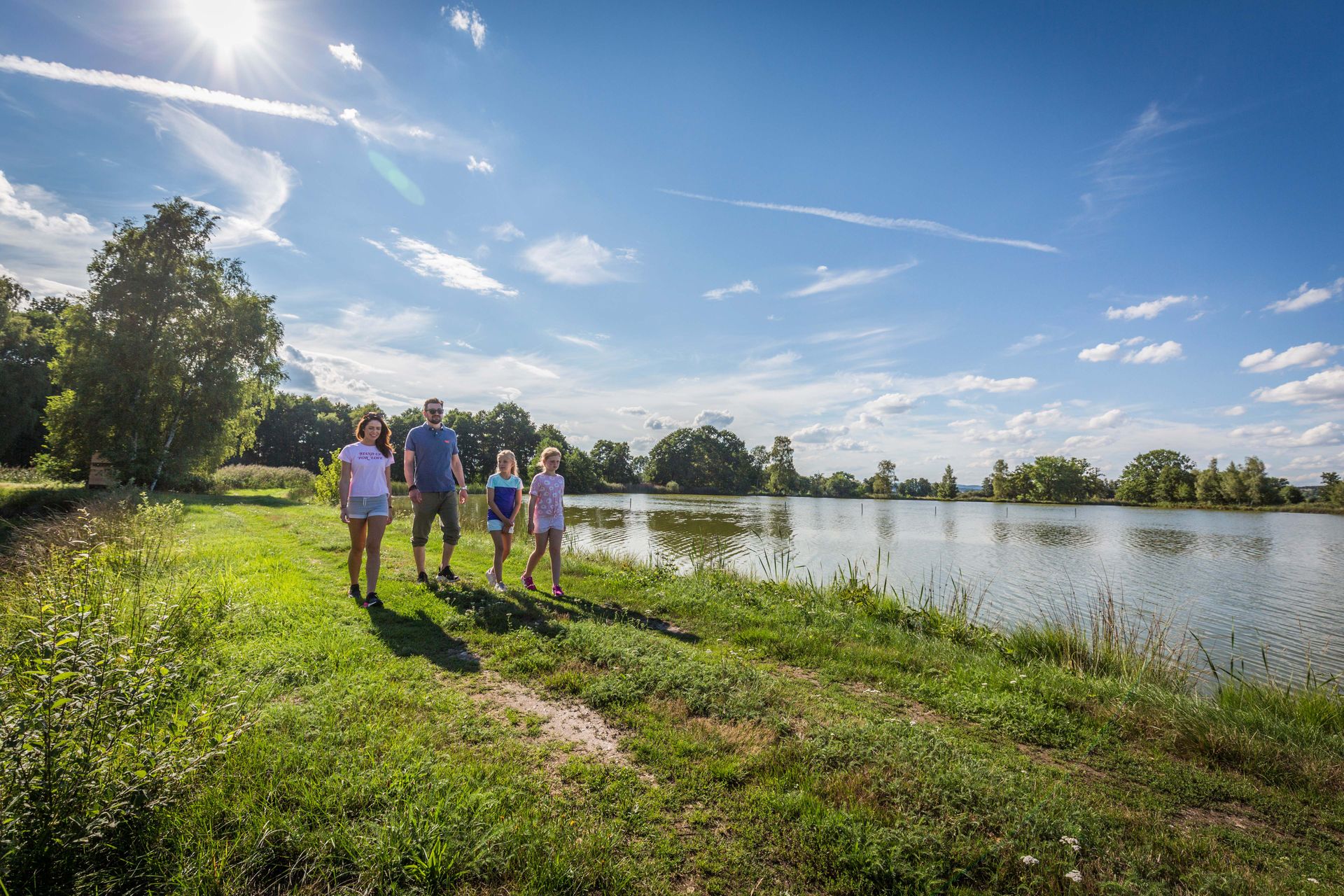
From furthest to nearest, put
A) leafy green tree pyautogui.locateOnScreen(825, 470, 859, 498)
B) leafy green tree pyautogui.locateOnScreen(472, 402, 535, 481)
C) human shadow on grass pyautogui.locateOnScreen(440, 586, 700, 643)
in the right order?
leafy green tree pyautogui.locateOnScreen(825, 470, 859, 498) < leafy green tree pyautogui.locateOnScreen(472, 402, 535, 481) < human shadow on grass pyautogui.locateOnScreen(440, 586, 700, 643)

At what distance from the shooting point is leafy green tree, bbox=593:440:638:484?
10150cm

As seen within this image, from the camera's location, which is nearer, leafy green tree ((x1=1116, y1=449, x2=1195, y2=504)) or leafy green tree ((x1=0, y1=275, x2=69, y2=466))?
leafy green tree ((x1=0, y1=275, x2=69, y2=466))

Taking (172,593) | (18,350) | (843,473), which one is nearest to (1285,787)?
(172,593)

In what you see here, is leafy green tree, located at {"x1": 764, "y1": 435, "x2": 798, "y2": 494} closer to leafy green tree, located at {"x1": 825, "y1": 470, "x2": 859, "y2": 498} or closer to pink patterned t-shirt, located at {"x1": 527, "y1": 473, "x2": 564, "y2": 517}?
leafy green tree, located at {"x1": 825, "y1": 470, "x2": 859, "y2": 498}

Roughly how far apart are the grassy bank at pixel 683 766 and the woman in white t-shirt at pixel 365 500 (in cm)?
42

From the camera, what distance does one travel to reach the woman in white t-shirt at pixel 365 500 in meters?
6.32

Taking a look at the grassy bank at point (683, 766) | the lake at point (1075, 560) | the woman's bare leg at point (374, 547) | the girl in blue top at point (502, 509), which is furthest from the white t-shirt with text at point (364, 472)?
the lake at point (1075, 560)

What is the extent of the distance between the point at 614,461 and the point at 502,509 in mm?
95942

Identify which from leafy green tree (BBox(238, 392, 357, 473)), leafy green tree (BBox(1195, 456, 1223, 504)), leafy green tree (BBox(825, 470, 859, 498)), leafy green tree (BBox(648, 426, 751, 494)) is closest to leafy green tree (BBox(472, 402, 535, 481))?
leafy green tree (BBox(238, 392, 357, 473))

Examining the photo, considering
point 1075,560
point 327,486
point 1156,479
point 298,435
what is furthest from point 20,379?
point 1156,479

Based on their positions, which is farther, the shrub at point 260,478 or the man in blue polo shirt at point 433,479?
the shrub at point 260,478

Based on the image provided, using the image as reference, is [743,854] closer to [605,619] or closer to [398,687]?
[398,687]

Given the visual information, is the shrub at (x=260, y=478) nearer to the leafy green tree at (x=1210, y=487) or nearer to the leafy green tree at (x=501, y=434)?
the leafy green tree at (x=501, y=434)

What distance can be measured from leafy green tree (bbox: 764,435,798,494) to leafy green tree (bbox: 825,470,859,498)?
1135cm
